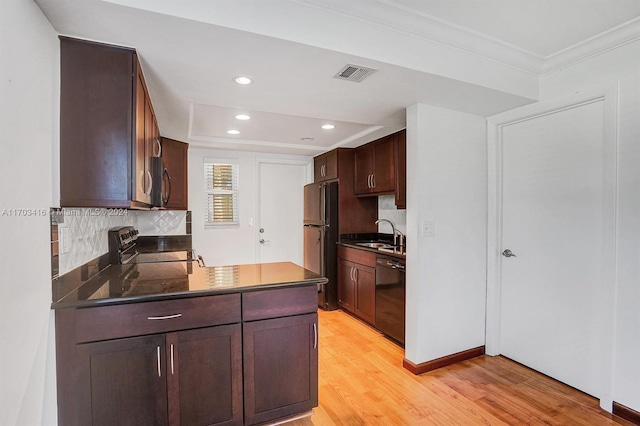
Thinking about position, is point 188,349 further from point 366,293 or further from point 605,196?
point 605,196

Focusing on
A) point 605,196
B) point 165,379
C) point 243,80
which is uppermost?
point 243,80

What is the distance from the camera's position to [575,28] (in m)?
1.98

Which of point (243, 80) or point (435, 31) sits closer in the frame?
point (435, 31)

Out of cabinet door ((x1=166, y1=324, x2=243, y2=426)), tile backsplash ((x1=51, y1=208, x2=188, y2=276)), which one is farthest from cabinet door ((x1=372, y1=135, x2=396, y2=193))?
tile backsplash ((x1=51, y1=208, x2=188, y2=276))

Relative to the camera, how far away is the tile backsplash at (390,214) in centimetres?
398

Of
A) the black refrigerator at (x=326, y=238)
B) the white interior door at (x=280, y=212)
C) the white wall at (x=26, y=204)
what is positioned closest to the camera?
the white wall at (x=26, y=204)

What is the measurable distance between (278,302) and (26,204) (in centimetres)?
122

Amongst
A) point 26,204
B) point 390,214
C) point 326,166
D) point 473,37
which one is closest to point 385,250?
point 390,214

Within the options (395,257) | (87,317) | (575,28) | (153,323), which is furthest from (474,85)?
(87,317)

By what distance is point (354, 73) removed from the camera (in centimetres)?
198

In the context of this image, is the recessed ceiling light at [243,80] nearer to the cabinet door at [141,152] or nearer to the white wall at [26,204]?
the cabinet door at [141,152]

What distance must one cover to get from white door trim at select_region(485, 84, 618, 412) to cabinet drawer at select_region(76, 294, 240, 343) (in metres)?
2.34

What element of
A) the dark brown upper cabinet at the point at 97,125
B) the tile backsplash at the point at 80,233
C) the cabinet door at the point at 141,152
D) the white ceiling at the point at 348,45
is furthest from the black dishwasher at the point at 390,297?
the tile backsplash at the point at 80,233

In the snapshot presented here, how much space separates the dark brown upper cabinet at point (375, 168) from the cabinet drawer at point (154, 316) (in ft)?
7.74
